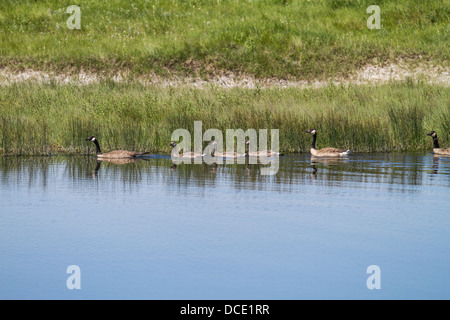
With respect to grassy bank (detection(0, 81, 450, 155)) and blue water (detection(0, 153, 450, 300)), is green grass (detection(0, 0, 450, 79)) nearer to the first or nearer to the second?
grassy bank (detection(0, 81, 450, 155))

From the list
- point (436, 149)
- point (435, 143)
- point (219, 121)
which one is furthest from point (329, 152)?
point (219, 121)

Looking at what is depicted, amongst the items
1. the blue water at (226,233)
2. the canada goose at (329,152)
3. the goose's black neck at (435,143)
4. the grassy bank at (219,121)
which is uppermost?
the grassy bank at (219,121)

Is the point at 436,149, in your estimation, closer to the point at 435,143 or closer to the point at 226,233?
the point at 435,143

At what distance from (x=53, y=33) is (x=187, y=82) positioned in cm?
913

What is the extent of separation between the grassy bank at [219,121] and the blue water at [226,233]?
3855 mm

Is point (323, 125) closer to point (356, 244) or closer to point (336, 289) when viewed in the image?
point (356, 244)

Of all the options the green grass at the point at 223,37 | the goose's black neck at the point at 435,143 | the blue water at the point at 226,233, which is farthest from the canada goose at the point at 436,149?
the green grass at the point at 223,37

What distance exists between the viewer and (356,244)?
1135cm

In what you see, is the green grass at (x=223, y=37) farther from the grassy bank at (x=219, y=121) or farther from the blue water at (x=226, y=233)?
the blue water at (x=226, y=233)

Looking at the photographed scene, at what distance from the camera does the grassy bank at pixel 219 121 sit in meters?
22.9

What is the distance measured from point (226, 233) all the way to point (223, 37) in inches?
1077

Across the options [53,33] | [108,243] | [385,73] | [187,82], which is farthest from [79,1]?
[108,243]

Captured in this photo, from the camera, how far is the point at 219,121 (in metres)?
23.4

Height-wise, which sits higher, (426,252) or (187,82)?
(187,82)
